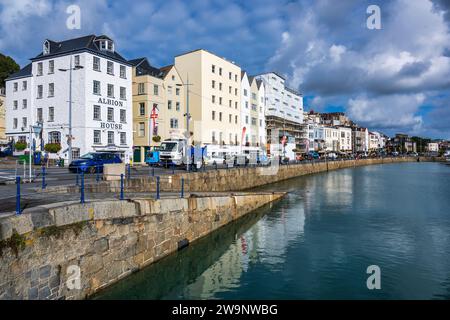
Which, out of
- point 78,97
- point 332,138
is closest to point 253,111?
point 78,97

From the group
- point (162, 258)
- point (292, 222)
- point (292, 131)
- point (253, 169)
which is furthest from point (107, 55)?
point (292, 131)

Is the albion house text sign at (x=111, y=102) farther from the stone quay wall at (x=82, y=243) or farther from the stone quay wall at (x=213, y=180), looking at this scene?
the stone quay wall at (x=82, y=243)

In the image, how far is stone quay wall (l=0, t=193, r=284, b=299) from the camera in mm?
7375

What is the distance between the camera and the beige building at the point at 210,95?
52031 millimetres

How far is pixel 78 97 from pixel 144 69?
12.4m

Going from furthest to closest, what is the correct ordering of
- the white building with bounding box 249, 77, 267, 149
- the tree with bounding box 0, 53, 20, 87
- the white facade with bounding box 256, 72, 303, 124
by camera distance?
the white facade with bounding box 256, 72, 303, 124 < the white building with bounding box 249, 77, 267, 149 < the tree with bounding box 0, 53, 20, 87

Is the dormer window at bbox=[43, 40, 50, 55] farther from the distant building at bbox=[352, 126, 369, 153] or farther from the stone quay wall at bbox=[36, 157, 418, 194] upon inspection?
the distant building at bbox=[352, 126, 369, 153]

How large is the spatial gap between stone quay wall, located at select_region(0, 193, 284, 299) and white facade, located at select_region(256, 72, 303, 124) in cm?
6611

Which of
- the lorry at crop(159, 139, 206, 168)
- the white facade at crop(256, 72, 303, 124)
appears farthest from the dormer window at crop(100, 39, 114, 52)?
the white facade at crop(256, 72, 303, 124)

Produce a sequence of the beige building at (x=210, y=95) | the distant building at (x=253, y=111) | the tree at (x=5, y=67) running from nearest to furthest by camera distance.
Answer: the beige building at (x=210, y=95), the tree at (x=5, y=67), the distant building at (x=253, y=111)

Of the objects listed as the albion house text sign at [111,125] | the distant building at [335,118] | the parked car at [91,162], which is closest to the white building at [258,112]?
the albion house text sign at [111,125]

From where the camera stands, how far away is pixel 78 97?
36.8m

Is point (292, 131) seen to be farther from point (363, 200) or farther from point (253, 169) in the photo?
point (363, 200)

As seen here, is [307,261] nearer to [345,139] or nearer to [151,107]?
[151,107]
